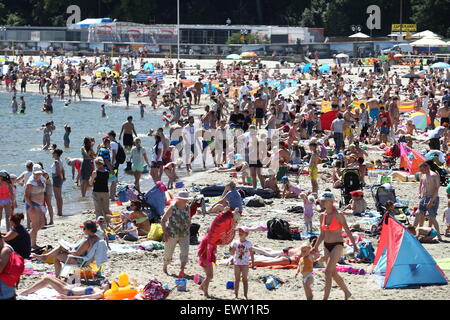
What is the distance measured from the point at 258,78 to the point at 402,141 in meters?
24.3

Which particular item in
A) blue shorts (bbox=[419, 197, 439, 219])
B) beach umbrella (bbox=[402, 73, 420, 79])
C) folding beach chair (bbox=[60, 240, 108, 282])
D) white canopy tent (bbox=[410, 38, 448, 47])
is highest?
white canopy tent (bbox=[410, 38, 448, 47])

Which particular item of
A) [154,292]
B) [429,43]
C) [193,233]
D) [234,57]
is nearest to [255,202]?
[193,233]

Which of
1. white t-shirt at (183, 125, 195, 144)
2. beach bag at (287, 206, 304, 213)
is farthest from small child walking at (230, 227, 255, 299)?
white t-shirt at (183, 125, 195, 144)

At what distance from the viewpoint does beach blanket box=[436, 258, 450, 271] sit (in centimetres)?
1112

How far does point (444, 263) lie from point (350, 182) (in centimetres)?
383

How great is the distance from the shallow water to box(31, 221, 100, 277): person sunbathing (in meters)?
5.46

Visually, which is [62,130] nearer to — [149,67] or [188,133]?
[188,133]

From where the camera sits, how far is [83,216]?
15617 mm

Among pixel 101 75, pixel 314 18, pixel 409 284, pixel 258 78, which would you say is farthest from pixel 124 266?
pixel 314 18

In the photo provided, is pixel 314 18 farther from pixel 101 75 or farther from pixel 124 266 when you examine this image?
pixel 124 266

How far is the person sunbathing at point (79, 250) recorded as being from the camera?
10.4 meters

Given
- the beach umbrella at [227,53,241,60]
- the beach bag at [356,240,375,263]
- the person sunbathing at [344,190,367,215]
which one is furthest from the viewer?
the beach umbrella at [227,53,241,60]

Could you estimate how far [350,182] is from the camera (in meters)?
15.0

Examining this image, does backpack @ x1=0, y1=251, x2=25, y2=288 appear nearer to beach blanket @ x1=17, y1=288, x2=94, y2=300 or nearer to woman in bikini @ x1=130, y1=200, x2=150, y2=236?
beach blanket @ x1=17, y1=288, x2=94, y2=300
